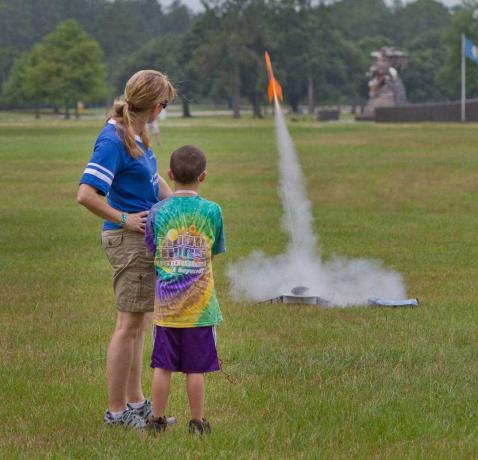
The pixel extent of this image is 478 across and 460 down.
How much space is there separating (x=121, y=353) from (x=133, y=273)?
0.44 metres

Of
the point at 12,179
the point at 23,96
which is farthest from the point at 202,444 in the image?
the point at 23,96

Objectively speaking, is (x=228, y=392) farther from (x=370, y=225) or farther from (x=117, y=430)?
(x=370, y=225)

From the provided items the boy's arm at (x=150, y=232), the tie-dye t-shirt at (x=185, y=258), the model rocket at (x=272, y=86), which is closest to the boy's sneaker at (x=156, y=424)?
the tie-dye t-shirt at (x=185, y=258)

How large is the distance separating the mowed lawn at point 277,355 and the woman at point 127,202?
0.36 metres

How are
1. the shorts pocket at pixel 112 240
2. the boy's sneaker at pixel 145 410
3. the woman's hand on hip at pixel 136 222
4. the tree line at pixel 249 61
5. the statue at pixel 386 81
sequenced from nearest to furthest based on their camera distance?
the woman's hand on hip at pixel 136 222 → the shorts pocket at pixel 112 240 → the boy's sneaker at pixel 145 410 → the statue at pixel 386 81 → the tree line at pixel 249 61

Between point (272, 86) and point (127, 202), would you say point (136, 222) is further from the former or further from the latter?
point (272, 86)

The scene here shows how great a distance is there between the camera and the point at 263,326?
28.8ft

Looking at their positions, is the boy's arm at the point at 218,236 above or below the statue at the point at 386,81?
below

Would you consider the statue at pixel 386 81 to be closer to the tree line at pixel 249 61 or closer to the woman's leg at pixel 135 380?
the tree line at pixel 249 61

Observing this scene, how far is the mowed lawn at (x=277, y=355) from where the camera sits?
18.5 ft

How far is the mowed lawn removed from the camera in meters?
5.64

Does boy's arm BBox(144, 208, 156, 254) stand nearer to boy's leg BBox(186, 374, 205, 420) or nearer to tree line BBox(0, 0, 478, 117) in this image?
boy's leg BBox(186, 374, 205, 420)

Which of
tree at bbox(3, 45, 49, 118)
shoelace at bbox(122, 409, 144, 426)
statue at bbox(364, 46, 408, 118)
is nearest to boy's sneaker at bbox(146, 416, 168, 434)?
shoelace at bbox(122, 409, 144, 426)

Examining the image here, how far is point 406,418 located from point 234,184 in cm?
1774
